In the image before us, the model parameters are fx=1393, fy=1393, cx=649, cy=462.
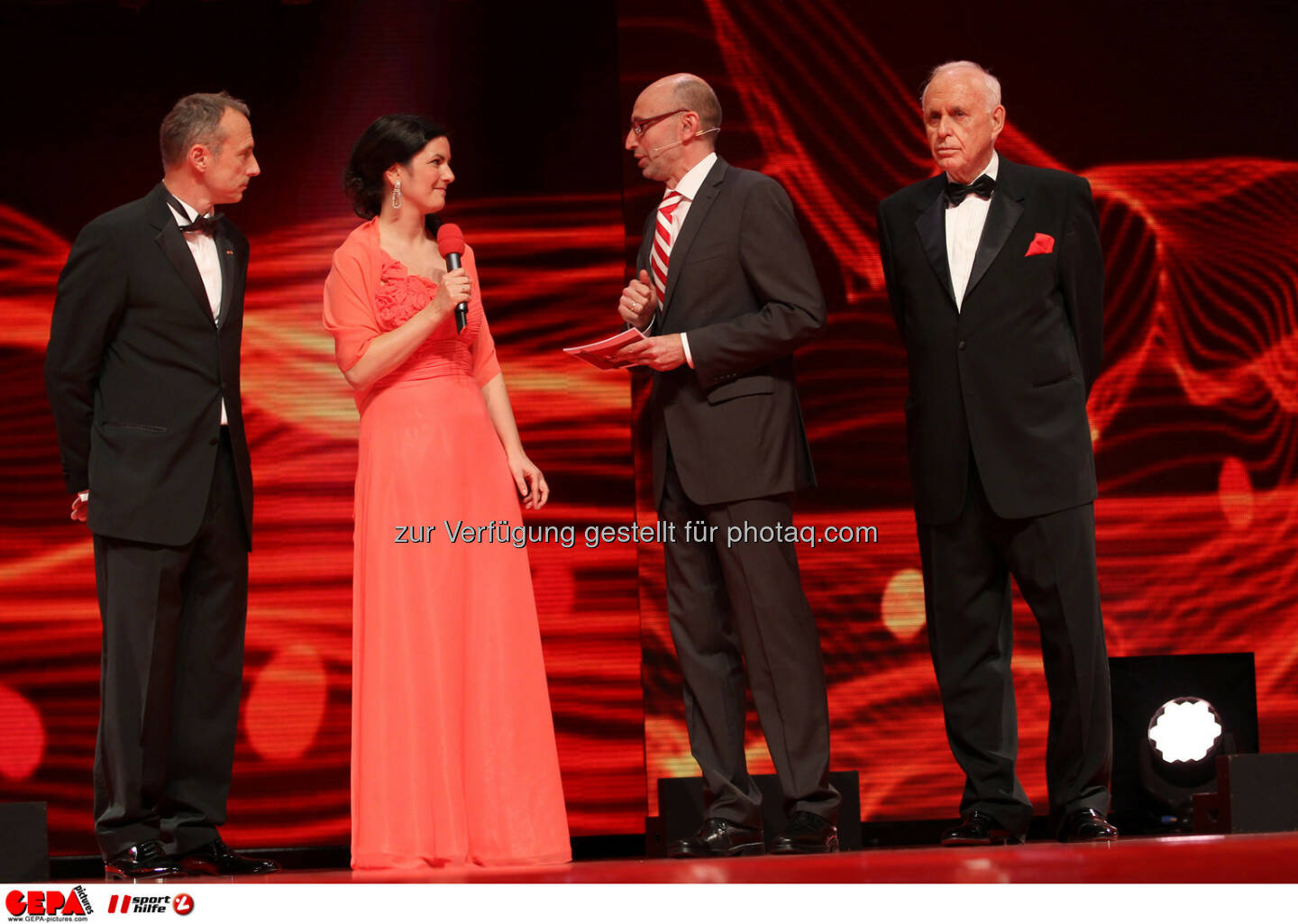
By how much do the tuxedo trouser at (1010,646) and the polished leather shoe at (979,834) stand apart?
0.02 metres

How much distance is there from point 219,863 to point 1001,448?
2.00 m

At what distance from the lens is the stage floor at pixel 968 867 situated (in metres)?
2.22

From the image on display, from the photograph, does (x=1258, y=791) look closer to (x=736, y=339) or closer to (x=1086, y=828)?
(x=1086, y=828)

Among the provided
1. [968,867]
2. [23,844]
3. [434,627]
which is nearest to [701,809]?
[434,627]

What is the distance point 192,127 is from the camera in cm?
332

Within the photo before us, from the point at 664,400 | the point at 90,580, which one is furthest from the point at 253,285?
the point at 664,400

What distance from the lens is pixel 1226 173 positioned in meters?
4.67

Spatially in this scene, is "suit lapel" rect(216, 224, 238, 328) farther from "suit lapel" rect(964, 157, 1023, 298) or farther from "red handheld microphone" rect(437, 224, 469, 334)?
"suit lapel" rect(964, 157, 1023, 298)

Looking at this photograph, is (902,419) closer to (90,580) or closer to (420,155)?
(420,155)

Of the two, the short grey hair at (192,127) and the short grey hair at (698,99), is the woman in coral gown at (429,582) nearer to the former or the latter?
the short grey hair at (192,127)

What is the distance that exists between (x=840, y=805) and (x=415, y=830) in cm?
98
